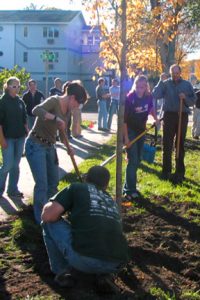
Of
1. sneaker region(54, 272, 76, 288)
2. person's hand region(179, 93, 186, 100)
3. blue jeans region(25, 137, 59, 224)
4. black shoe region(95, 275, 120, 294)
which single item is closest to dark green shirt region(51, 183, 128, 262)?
black shoe region(95, 275, 120, 294)

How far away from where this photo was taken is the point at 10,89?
752cm

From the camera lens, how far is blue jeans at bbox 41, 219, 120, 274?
13.3 feet

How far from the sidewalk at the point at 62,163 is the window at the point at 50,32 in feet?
126

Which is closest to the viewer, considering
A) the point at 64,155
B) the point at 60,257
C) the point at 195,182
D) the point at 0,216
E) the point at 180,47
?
the point at 60,257

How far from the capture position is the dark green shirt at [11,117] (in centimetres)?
748

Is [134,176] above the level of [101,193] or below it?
below

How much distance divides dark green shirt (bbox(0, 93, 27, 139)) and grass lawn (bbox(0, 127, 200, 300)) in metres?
1.36

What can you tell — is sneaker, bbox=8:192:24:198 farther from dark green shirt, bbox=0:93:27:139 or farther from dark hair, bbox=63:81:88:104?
dark hair, bbox=63:81:88:104

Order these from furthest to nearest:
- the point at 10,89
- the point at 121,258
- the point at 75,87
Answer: the point at 10,89 < the point at 75,87 < the point at 121,258

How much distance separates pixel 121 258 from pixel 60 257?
1.91 ft

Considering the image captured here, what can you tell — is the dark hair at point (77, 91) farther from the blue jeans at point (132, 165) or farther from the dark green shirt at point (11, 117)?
the blue jeans at point (132, 165)

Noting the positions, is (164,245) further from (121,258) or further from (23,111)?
(23,111)

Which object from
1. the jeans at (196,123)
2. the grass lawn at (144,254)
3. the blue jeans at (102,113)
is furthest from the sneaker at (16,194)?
the blue jeans at (102,113)

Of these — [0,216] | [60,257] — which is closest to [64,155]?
[0,216]
